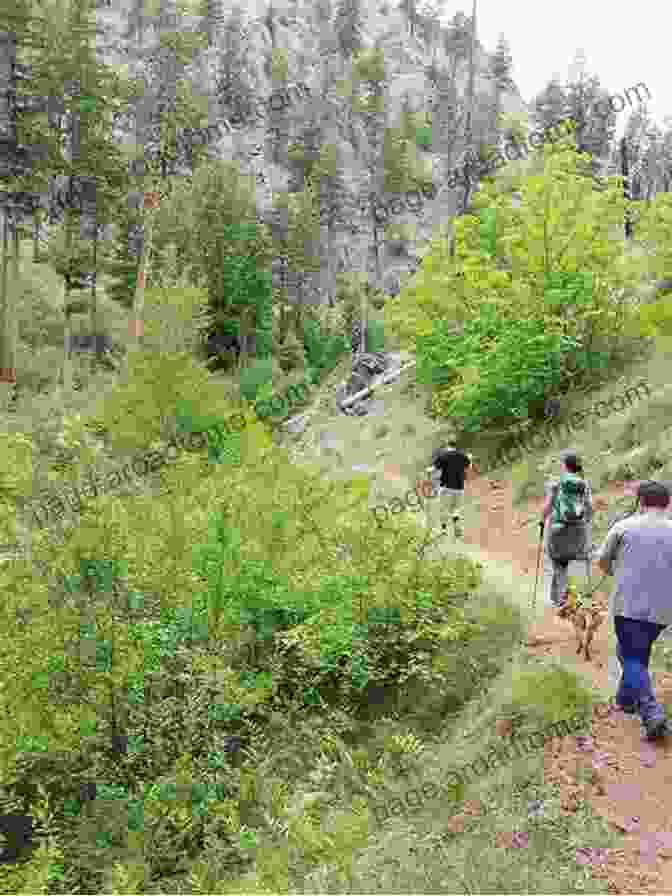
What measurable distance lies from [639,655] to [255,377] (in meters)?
32.4

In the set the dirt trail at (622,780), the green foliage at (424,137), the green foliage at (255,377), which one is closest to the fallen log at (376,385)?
the green foliage at (255,377)

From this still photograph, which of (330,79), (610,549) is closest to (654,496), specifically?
(610,549)

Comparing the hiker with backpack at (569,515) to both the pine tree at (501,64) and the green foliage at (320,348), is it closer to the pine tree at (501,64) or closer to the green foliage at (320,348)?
the green foliage at (320,348)

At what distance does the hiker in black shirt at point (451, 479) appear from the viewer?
13.4 meters

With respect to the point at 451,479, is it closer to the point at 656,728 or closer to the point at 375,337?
the point at 656,728

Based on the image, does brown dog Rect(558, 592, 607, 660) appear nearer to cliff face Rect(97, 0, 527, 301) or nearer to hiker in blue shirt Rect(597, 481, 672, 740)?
hiker in blue shirt Rect(597, 481, 672, 740)

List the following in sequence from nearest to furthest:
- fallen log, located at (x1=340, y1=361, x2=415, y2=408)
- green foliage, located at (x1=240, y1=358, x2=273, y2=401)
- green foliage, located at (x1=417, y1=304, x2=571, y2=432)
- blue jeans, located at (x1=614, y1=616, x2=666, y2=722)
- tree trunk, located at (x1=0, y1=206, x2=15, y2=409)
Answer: blue jeans, located at (x1=614, y1=616, x2=666, y2=722)
green foliage, located at (x1=417, y1=304, x2=571, y2=432)
tree trunk, located at (x1=0, y1=206, x2=15, y2=409)
fallen log, located at (x1=340, y1=361, x2=415, y2=408)
green foliage, located at (x1=240, y1=358, x2=273, y2=401)

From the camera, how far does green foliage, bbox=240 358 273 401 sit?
36.5m

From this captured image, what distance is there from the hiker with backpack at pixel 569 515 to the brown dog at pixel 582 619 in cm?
39

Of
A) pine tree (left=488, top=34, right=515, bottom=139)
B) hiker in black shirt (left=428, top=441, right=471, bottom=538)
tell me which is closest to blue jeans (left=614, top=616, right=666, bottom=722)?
hiker in black shirt (left=428, top=441, right=471, bottom=538)

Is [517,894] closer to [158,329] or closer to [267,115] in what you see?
[158,329]

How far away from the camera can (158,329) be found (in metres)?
21.1

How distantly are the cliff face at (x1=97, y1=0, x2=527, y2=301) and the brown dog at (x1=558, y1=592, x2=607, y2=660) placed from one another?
64.9 meters

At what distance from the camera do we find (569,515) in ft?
27.9
